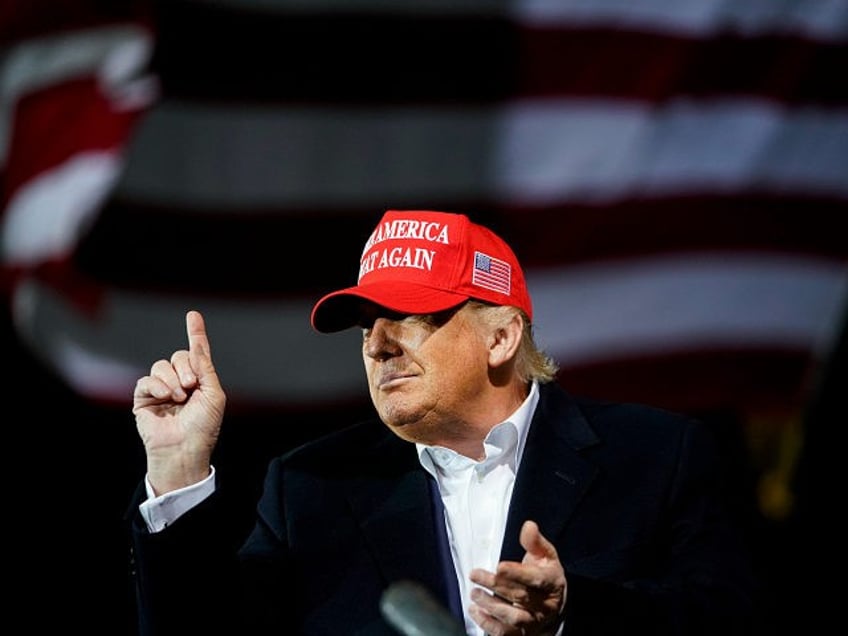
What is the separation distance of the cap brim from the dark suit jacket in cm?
22

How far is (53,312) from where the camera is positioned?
14.0 feet

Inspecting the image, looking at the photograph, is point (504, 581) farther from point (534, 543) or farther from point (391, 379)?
point (391, 379)

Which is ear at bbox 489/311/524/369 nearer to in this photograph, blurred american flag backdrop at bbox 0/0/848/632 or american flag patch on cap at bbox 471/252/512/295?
american flag patch on cap at bbox 471/252/512/295

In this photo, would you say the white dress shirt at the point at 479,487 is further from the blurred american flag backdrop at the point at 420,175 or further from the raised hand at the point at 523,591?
the blurred american flag backdrop at the point at 420,175

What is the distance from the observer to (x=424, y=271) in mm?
1981

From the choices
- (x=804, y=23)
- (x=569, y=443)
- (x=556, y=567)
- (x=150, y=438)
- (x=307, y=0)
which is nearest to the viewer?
(x=556, y=567)

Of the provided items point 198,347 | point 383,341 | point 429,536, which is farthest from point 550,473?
point 198,347

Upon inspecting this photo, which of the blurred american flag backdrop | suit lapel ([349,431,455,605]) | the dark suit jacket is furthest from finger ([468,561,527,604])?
the blurred american flag backdrop

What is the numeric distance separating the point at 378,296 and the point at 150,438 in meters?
0.35

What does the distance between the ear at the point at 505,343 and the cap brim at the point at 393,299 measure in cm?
8

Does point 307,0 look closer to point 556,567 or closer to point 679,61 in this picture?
point 679,61

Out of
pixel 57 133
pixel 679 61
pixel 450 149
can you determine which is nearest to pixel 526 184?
pixel 450 149

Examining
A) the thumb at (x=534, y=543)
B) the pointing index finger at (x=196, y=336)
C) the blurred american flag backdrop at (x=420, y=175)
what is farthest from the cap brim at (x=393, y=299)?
the blurred american flag backdrop at (x=420, y=175)

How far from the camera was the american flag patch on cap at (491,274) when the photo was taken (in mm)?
2014
